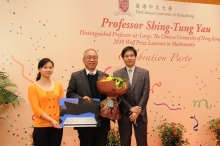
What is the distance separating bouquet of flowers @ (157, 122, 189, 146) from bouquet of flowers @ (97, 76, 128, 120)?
142 cm

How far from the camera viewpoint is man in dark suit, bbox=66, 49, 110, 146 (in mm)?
2541

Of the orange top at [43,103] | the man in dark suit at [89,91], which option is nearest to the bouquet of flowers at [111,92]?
the man in dark suit at [89,91]

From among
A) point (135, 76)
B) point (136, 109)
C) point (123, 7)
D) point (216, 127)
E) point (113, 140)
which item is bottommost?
point (113, 140)

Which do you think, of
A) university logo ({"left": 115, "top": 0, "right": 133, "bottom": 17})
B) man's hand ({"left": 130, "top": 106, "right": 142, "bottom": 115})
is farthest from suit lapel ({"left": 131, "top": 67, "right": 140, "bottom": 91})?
university logo ({"left": 115, "top": 0, "right": 133, "bottom": 17})

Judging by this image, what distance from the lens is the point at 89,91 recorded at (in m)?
2.55

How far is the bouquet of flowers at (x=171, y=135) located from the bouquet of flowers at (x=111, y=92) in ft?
4.65

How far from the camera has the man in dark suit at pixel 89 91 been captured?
2.54 m

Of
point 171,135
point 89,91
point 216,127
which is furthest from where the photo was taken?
point 216,127

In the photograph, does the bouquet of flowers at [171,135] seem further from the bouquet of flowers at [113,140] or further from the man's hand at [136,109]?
the man's hand at [136,109]

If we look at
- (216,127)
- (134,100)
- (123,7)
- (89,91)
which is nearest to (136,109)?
(134,100)

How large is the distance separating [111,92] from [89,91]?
10.4 inches

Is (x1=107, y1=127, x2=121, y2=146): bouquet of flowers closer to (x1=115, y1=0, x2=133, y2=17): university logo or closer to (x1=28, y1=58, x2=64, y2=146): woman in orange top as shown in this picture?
(x1=28, y1=58, x2=64, y2=146): woman in orange top

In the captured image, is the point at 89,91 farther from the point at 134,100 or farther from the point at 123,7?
the point at 123,7

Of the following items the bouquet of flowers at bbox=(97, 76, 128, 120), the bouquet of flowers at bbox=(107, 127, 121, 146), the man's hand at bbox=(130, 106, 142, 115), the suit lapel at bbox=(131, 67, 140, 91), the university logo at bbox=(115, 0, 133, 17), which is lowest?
the bouquet of flowers at bbox=(107, 127, 121, 146)
